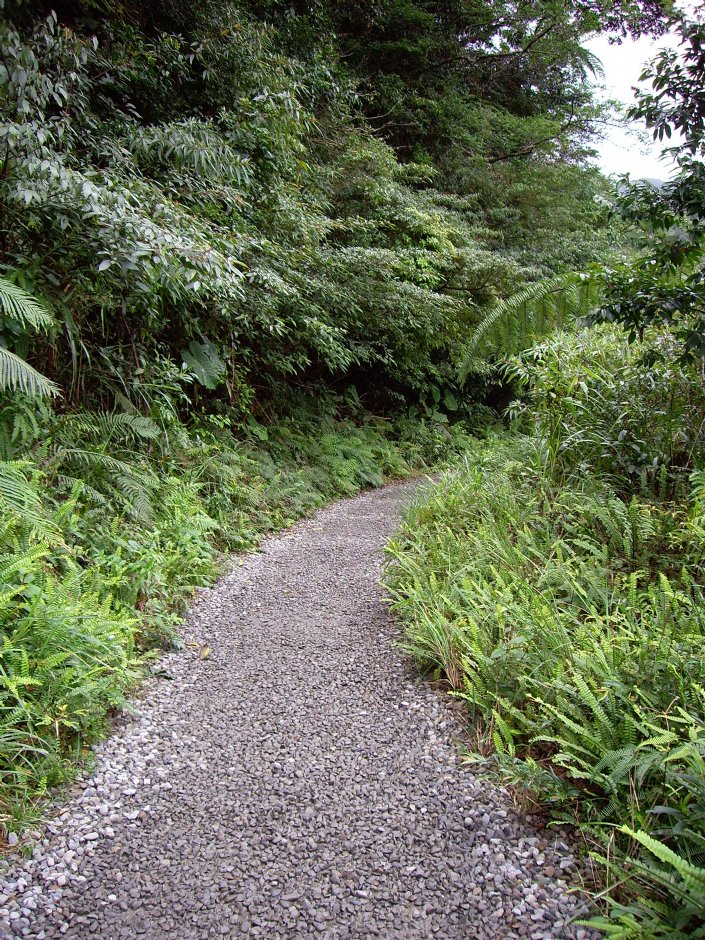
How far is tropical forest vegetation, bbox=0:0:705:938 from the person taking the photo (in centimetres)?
254

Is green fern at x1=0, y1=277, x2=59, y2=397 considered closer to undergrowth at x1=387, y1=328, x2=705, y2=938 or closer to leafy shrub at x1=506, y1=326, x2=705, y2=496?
undergrowth at x1=387, y1=328, x2=705, y2=938

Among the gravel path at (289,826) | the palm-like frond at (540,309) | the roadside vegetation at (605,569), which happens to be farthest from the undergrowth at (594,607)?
the palm-like frond at (540,309)

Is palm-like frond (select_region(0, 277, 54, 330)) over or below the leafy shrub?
over

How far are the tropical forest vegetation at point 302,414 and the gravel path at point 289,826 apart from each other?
0.61ft

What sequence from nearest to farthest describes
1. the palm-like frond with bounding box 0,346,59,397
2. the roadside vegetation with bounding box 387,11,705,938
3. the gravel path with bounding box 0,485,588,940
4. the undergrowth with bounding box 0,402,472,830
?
the gravel path with bounding box 0,485,588,940, the roadside vegetation with bounding box 387,11,705,938, the undergrowth with bounding box 0,402,472,830, the palm-like frond with bounding box 0,346,59,397

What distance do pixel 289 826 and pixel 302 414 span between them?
734 cm

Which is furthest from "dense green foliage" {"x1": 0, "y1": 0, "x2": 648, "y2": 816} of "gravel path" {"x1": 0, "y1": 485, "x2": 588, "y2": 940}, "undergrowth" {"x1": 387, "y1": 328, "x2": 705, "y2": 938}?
"undergrowth" {"x1": 387, "y1": 328, "x2": 705, "y2": 938}

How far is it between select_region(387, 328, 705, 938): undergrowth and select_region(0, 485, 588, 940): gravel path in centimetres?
23

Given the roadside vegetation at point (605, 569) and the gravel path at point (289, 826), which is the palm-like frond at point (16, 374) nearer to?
the gravel path at point (289, 826)

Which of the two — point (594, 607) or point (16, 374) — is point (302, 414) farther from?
point (594, 607)

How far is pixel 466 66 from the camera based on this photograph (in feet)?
46.6

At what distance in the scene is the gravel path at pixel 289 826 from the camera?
2000 millimetres

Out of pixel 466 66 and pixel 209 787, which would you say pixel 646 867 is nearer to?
pixel 209 787

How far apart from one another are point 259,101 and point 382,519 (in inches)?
172
